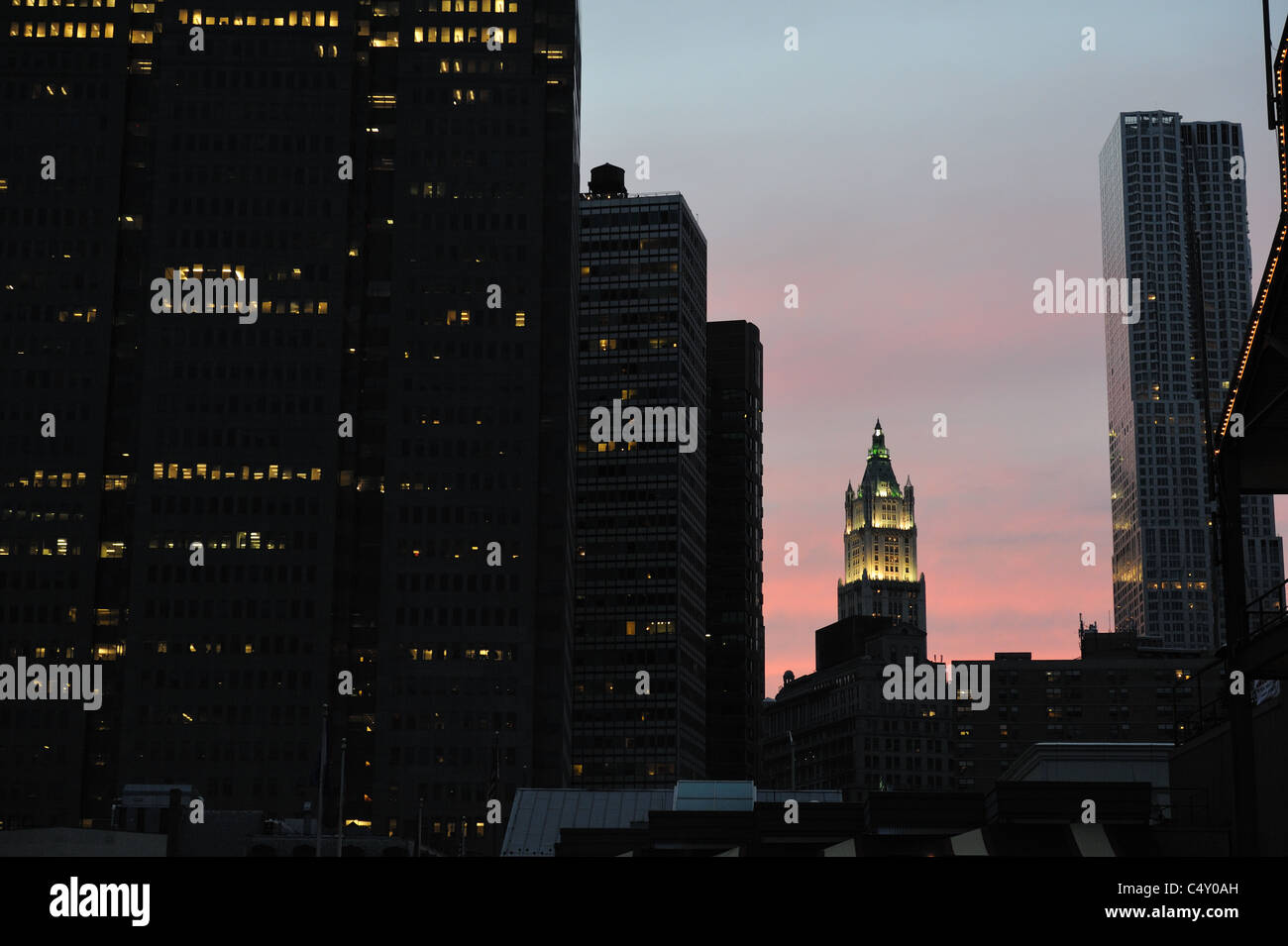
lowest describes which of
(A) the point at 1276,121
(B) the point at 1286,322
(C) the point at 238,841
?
(C) the point at 238,841

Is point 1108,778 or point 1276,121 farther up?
point 1276,121

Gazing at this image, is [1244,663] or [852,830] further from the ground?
[1244,663]

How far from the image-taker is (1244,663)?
129 ft

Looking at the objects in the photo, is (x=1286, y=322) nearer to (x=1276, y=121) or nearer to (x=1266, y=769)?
(x=1276, y=121)
